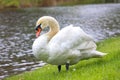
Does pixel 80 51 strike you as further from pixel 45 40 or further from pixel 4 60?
pixel 4 60

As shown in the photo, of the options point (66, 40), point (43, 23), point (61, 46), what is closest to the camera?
point (61, 46)

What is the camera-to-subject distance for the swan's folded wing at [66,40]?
10.9 meters

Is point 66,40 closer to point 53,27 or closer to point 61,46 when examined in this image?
point 61,46

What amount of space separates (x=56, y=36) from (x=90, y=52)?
4.62 ft

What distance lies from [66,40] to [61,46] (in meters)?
0.33

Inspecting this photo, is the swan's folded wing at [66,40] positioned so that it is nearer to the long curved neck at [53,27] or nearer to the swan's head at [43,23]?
the long curved neck at [53,27]

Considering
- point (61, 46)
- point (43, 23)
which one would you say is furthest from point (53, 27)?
point (61, 46)

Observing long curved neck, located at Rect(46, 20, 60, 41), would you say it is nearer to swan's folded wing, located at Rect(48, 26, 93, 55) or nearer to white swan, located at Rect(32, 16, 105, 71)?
white swan, located at Rect(32, 16, 105, 71)

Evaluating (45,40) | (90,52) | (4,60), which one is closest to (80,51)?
(90,52)

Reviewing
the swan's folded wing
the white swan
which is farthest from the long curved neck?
the swan's folded wing

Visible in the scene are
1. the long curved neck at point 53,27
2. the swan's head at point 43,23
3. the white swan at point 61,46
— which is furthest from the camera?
the long curved neck at point 53,27

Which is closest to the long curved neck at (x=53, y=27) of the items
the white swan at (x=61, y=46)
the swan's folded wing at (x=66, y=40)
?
the white swan at (x=61, y=46)

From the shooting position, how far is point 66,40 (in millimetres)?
11188

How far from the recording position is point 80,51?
11586mm
